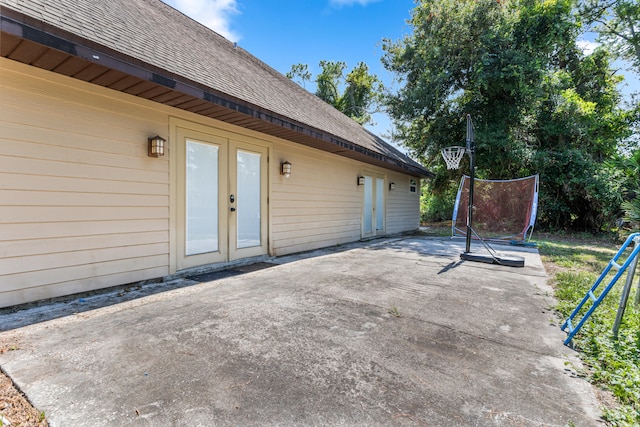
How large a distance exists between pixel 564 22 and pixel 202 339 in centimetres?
1357

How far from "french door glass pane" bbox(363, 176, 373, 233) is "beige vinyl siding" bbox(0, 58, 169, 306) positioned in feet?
19.6

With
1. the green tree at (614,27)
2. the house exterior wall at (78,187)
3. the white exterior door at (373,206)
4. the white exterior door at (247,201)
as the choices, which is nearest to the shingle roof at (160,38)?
the house exterior wall at (78,187)

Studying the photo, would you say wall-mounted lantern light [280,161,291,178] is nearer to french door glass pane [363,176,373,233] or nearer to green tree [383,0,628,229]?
french door glass pane [363,176,373,233]

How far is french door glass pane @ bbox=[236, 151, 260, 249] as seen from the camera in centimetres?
512

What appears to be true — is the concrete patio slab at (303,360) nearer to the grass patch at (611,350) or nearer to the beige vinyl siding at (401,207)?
the grass patch at (611,350)

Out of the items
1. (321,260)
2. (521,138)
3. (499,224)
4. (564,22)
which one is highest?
(564,22)

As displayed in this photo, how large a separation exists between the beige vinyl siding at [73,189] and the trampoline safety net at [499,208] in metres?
6.55

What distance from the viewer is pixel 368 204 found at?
9.08m

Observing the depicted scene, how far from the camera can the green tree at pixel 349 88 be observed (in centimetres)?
2259

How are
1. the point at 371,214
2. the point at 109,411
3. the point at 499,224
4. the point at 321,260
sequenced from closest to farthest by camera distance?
the point at 109,411 < the point at 321,260 < the point at 499,224 < the point at 371,214

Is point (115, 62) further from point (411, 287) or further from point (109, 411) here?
point (411, 287)

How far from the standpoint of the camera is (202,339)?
2311 millimetres

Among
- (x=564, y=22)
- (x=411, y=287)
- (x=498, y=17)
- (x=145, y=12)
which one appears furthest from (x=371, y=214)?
(x=564, y=22)

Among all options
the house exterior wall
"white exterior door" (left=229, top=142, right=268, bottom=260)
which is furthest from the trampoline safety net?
the house exterior wall
